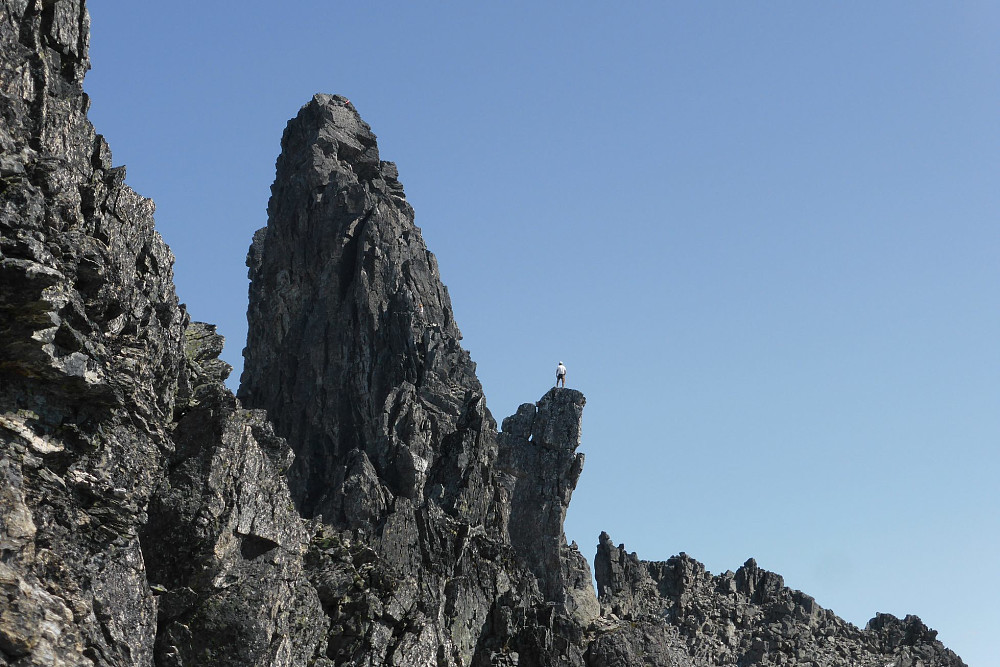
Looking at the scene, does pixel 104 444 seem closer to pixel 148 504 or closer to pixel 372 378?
pixel 148 504

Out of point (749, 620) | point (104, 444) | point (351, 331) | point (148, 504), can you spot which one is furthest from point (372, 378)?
point (104, 444)

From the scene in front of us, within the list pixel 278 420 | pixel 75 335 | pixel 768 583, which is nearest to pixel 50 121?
pixel 75 335

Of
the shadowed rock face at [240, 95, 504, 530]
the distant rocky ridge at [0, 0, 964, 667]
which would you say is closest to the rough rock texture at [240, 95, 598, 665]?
the shadowed rock face at [240, 95, 504, 530]

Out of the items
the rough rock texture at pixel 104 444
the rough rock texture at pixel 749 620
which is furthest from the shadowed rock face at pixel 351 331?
the rough rock texture at pixel 104 444

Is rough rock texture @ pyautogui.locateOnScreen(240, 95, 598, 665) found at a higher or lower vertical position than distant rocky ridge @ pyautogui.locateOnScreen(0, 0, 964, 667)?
higher

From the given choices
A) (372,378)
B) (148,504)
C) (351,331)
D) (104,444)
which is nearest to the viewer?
(104,444)

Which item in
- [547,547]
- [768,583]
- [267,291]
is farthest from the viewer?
[768,583]

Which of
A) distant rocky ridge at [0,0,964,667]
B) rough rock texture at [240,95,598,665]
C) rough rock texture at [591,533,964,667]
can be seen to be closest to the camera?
distant rocky ridge at [0,0,964,667]

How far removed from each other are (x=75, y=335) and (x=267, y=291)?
109 meters

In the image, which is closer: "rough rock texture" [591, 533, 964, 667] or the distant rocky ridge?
the distant rocky ridge

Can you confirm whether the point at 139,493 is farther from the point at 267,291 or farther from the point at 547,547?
the point at 267,291

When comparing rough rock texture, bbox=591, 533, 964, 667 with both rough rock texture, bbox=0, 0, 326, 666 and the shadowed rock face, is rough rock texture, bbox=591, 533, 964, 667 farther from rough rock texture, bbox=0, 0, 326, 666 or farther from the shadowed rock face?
rough rock texture, bbox=0, 0, 326, 666

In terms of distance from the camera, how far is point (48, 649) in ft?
139

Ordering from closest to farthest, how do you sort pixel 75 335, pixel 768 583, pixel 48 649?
1. pixel 48 649
2. pixel 75 335
3. pixel 768 583
